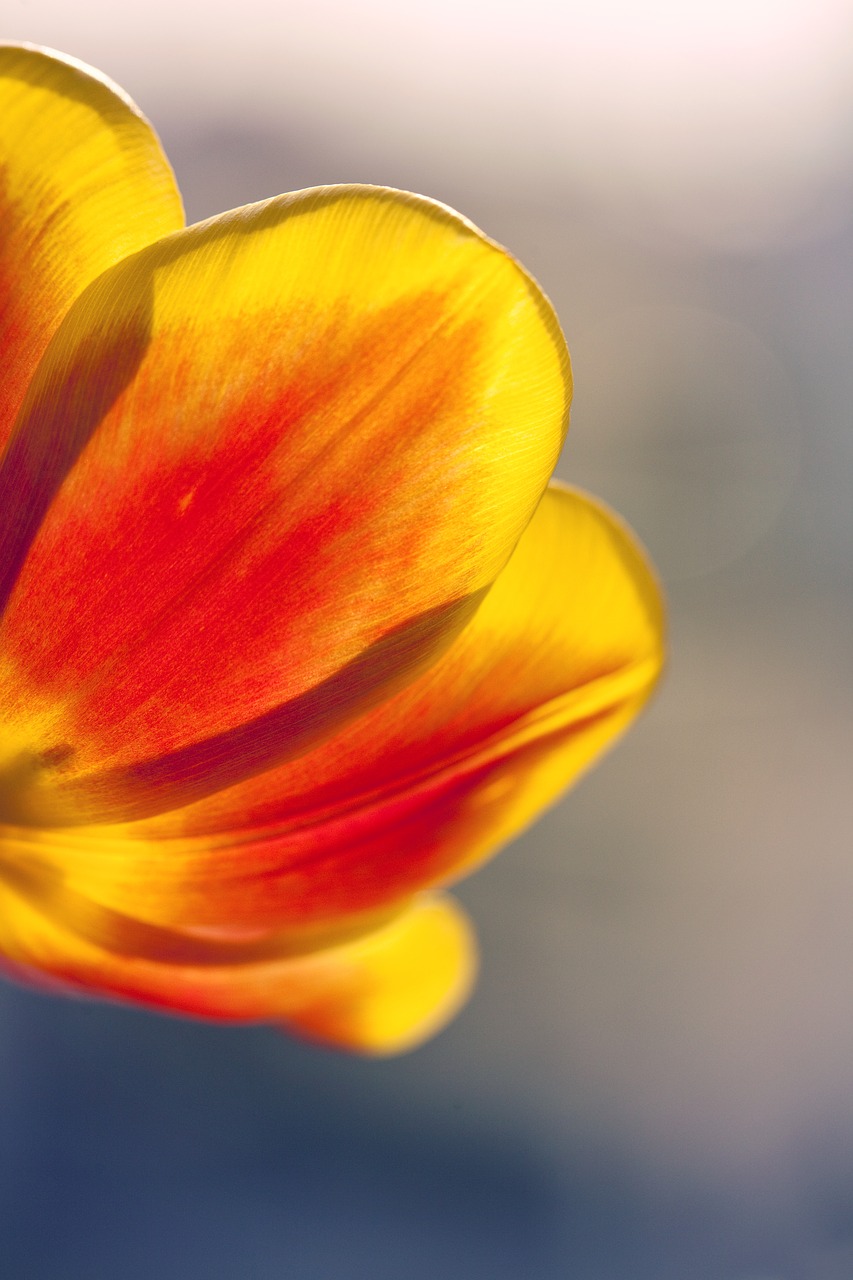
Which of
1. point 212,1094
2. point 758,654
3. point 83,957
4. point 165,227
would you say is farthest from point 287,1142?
point 165,227

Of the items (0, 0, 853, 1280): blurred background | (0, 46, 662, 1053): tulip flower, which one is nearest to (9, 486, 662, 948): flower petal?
(0, 46, 662, 1053): tulip flower

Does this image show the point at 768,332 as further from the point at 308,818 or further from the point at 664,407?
the point at 308,818

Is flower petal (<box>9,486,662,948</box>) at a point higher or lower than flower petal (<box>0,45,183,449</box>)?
lower

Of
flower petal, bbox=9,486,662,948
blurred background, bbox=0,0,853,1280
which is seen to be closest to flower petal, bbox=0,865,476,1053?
flower petal, bbox=9,486,662,948

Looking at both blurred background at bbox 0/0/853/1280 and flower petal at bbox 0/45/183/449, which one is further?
blurred background at bbox 0/0/853/1280

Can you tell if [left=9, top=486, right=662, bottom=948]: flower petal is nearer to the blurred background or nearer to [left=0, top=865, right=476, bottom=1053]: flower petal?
[left=0, top=865, right=476, bottom=1053]: flower petal

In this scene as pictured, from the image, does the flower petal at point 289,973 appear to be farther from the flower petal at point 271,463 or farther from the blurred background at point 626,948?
the blurred background at point 626,948

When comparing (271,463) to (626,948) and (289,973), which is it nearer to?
(289,973)

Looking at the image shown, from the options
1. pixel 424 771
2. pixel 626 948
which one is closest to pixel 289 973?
pixel 424 771
